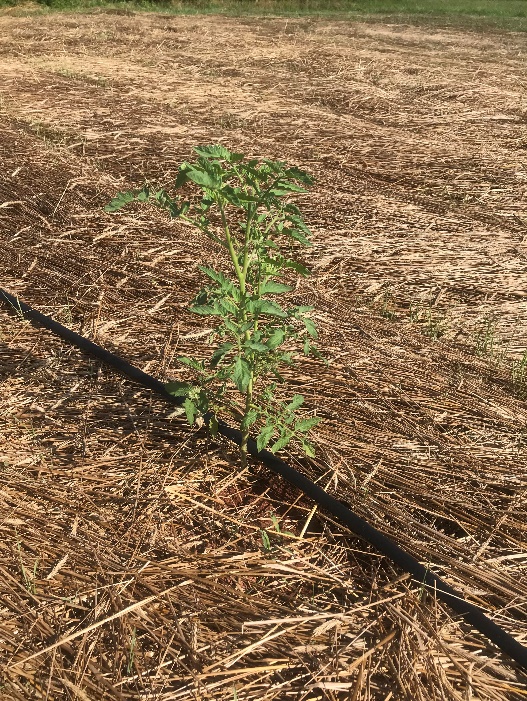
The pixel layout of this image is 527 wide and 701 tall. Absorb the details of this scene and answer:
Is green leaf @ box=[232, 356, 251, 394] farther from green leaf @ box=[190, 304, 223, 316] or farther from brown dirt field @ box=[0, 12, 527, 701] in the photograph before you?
brown dirt field @ box=[0, 12, 527, 701]

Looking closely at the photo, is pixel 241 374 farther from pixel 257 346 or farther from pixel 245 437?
pixel 245 437

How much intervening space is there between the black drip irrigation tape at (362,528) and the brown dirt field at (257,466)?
40 mm

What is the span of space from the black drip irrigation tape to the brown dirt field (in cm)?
4

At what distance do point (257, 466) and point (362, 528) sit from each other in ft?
1.59

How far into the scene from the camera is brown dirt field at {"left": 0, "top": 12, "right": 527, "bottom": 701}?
183 centimetres

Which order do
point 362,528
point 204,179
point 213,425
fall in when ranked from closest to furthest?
point 204,179 → point 362,528 → point 213,425

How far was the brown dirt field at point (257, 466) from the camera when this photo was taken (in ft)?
5.99

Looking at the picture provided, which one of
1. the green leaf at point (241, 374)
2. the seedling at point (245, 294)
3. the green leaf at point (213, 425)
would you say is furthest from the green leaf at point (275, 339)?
the green leaf at point (213, 425)

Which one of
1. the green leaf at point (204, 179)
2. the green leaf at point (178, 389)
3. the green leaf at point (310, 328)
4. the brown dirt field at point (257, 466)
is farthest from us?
the green leaf at point (178, 389)

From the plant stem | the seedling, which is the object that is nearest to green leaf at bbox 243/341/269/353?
the seedling

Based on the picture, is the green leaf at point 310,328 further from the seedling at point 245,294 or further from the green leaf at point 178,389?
the green leaf at point 178,389

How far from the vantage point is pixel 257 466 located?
8.30 feet

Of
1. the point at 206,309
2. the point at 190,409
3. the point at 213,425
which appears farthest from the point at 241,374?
the point at 213,425

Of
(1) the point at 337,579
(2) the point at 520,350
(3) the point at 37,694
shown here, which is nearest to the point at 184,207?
(1) the point at 337,579
